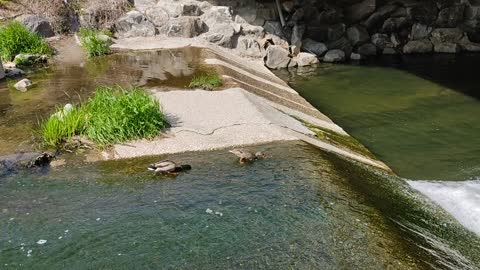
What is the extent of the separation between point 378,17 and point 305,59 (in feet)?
18.4

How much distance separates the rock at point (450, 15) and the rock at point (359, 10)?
3427 mm

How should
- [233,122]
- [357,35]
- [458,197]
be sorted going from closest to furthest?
[458,197] → [233,122] → [357,35]

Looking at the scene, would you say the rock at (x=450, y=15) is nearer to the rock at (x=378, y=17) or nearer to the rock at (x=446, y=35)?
the rock at (x=446, y=35)

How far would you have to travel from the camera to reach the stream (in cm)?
559

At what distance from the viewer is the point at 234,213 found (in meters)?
6.55

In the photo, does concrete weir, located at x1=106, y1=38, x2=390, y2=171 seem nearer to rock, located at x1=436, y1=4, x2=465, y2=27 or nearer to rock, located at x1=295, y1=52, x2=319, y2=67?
rock, located at x1=295, y1=52, x2=319, y2=67

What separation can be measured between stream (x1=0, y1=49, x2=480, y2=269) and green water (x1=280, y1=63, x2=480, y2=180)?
168 mm

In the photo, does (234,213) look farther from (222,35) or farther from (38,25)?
(38,25)

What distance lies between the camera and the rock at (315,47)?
869 inches

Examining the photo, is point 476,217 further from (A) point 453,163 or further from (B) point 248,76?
(B) point 248,76

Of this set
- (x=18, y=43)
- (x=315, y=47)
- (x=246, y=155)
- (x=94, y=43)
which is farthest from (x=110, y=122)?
(x=315, y=47)

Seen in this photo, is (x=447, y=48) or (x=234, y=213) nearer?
(x=234, y=213)

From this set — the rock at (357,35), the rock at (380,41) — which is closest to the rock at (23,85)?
the rock at (357,35)

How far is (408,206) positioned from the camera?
751 cm
